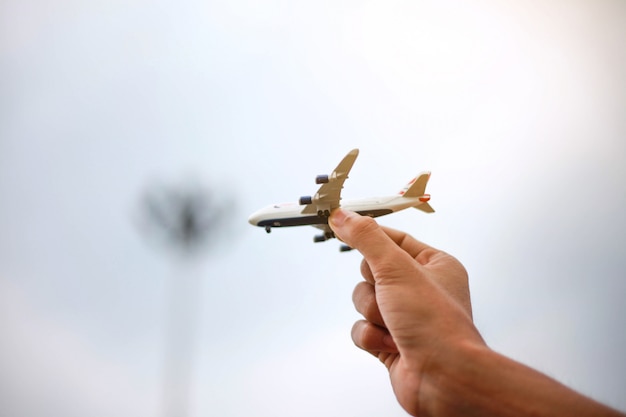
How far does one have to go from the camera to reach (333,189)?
8.43 metres

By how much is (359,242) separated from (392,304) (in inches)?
28.3

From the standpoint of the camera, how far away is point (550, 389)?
2.43m

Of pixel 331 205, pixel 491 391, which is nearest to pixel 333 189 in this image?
pixel 331 205

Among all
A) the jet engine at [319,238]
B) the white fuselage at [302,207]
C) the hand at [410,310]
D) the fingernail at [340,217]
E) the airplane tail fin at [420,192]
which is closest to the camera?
the hand at [410,310]

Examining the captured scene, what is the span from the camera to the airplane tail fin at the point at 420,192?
36.9 ft

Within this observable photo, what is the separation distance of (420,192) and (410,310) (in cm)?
863

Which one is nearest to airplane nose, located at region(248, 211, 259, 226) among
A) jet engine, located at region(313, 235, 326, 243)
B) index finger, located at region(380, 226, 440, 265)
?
jet engine, located at region(313, 235, 326, 243)

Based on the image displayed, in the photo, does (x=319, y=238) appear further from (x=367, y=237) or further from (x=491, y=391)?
(x=491, y=391)

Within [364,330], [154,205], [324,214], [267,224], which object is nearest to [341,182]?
[324,214]

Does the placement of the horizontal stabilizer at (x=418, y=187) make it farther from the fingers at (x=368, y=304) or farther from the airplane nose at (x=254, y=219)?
the fingers at (x=368, y=304)

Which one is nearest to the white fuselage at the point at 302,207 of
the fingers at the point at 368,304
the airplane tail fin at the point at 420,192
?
the airplane tail fin at the point at 420,192

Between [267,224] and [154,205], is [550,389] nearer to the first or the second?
[267,224]

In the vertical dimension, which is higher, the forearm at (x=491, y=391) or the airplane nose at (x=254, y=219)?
the airplane nose at (x=254, y=219)

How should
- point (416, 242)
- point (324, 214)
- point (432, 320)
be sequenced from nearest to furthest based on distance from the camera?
point (432, 320) < point (416, 242) < point (324, 214)
